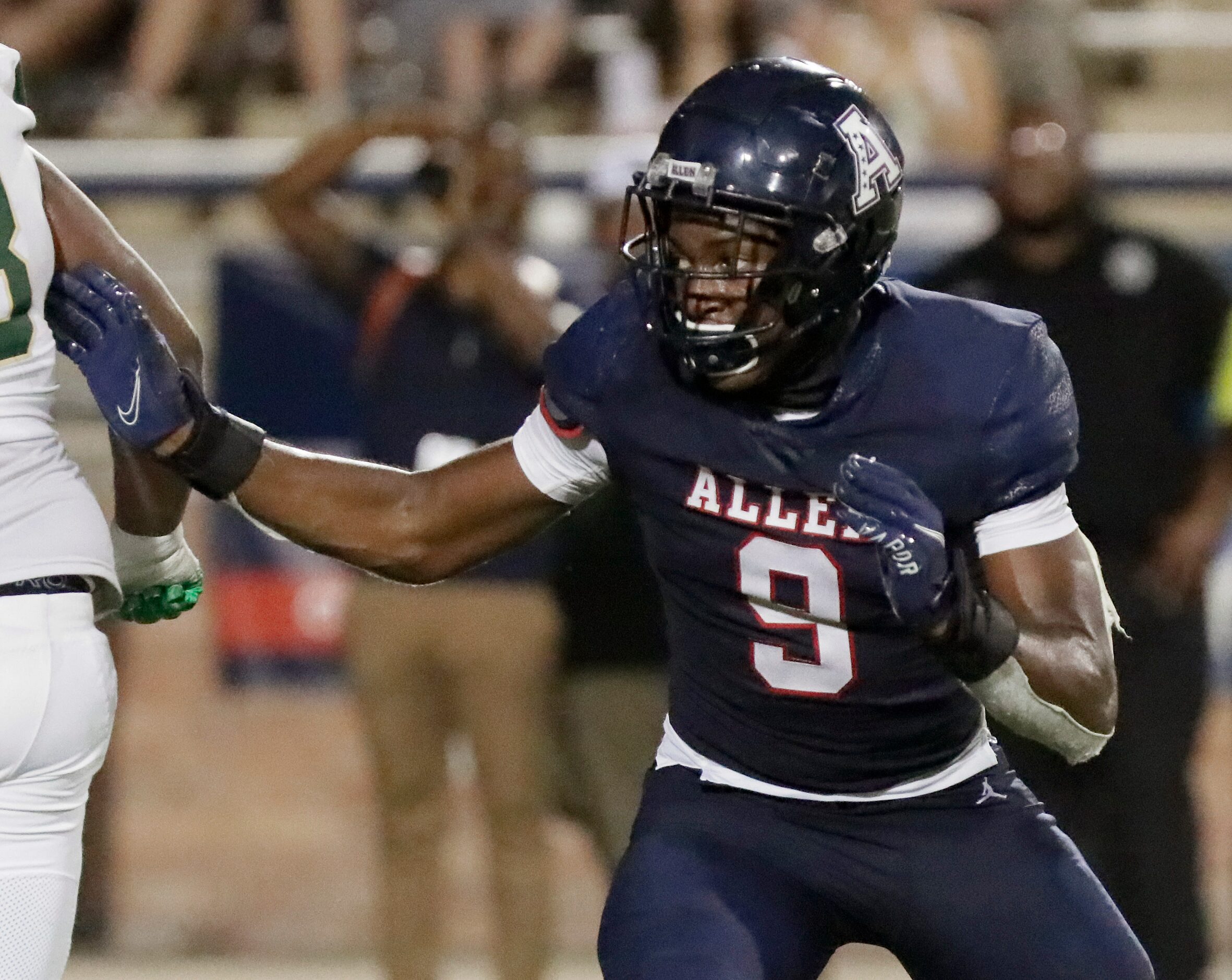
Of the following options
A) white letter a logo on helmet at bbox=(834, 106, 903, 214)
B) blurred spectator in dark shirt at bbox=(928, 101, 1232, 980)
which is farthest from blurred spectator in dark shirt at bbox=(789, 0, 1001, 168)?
white letter a logo on helmet at bbox=(834, 106, 903, 214)

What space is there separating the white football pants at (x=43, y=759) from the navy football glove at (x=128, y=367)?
10.8 inches

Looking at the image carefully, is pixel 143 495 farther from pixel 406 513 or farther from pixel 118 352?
pixel 406 513

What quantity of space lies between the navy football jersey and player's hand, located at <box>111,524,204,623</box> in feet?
1.78

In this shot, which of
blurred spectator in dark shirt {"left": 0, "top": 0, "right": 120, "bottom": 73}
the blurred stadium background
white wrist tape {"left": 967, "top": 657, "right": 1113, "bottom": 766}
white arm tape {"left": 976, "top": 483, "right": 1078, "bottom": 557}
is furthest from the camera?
blurred spectator in dark shirt {"left": 0, "top": 0, "right": 120, "bottom": 73}

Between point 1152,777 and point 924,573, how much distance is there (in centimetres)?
223

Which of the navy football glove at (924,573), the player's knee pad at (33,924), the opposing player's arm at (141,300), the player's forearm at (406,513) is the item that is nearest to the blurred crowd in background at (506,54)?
the player's forearm at (406,513)

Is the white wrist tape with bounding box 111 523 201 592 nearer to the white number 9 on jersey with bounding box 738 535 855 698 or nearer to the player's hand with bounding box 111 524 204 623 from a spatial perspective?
the player's hand with bounding box 111 524 204 623

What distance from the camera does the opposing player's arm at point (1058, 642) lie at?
260cm

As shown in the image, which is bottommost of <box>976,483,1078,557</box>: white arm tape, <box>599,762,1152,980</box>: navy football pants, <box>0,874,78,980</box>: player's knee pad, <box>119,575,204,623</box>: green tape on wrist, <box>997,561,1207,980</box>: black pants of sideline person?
<box>997,561,1207,980</box>: black pants of sideline person

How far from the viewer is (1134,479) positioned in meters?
4.47

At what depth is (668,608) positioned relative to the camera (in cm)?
292

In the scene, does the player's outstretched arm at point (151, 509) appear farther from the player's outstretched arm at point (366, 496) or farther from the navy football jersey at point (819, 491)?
the navy football jersey at point (819, 491)

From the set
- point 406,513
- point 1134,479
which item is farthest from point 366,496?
point 1134,479

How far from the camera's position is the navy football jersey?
2.68 meters
